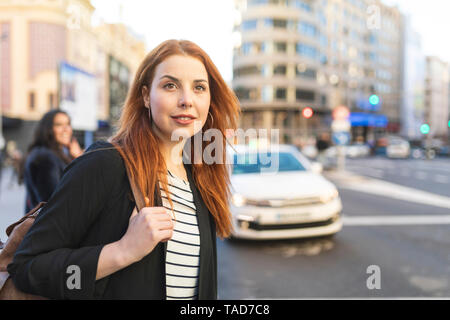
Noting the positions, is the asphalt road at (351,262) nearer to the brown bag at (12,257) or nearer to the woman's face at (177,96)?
the woman's face at (177,96)

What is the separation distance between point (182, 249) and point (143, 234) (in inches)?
10.7

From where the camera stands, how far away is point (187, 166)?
1573 millimetres

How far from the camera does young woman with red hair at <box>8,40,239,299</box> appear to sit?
1.05 meters

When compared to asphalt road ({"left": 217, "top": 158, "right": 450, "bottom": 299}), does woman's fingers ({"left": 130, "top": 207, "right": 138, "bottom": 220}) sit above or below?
above

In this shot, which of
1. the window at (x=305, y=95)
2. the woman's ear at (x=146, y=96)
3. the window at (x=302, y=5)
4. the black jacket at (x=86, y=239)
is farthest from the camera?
the window at (x=305, y=95)

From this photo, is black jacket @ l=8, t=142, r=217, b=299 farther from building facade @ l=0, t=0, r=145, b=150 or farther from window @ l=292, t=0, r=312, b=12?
window @ l=292, t=0, r=312, b=12

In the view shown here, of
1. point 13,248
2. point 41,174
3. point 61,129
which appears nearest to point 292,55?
point 61,129

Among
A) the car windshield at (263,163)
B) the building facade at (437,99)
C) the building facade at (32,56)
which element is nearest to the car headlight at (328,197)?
the car windshield at (263,163)

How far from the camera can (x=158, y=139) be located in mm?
1365

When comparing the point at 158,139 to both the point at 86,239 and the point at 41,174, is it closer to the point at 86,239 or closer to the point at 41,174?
the point at 86,239

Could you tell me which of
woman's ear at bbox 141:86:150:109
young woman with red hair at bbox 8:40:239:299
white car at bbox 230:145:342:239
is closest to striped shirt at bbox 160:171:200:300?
young woman with red hair at bbox 8:40:239:299

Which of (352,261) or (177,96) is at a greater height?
(177,96)

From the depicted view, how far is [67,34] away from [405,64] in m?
69.7

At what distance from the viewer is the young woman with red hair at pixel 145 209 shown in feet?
3.44
